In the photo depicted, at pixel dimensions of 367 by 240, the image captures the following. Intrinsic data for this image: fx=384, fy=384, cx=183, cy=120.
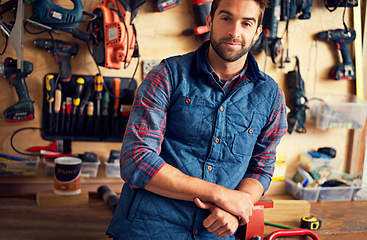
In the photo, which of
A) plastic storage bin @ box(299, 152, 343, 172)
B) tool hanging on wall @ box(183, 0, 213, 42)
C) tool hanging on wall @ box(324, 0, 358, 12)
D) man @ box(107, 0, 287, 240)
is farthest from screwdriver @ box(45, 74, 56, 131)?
tool hanging on wall @ box(324, 0, 358, 12)

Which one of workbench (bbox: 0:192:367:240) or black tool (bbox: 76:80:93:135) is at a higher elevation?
black tool (bbox: 76:80:93:135)

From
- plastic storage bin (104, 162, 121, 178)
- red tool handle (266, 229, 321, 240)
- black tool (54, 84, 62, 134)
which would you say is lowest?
red tool handle (266, 229, 321, 240)

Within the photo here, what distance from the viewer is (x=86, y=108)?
1950 mm

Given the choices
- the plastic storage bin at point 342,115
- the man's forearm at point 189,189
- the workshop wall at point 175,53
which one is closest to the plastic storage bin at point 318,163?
the workshop wall at point 175,53

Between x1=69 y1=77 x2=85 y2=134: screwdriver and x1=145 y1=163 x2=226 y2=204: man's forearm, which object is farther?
x1=69 y1=77 x2=85 y2=134: screwdriver

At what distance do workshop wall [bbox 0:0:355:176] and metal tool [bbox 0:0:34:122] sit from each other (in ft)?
0.16

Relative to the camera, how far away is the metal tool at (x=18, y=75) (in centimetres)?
171

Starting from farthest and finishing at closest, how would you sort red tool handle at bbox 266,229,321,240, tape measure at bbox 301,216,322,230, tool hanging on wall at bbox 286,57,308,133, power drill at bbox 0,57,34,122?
tool hanging on wall at bbox 286,57,308,133, power drill at bbox 0,57,34,122, tape measure at bbox 301,216,322,230, red tool handle at bbox 266,229,321,240

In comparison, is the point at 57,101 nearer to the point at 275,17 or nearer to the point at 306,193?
the point at 275,17

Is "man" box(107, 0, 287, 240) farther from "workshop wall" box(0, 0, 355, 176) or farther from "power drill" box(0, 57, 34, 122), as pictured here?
"power drill" box(0, 57, 34, 122)

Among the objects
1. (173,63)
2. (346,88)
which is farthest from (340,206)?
(173,63)

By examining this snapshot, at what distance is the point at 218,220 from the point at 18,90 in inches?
48.1

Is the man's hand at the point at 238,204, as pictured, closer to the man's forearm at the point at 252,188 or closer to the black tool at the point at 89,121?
the man's forearm at the point at 252,188

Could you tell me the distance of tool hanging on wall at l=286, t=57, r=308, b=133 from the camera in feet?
6.97
